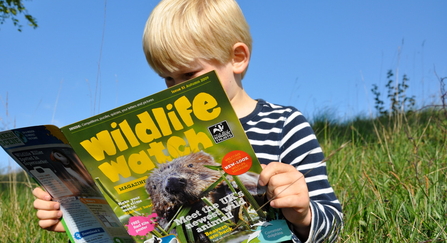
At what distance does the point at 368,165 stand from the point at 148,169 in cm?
171

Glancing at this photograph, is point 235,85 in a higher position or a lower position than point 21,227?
higher

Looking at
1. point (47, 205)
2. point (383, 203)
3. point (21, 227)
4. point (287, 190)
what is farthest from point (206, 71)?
point (21, 227)

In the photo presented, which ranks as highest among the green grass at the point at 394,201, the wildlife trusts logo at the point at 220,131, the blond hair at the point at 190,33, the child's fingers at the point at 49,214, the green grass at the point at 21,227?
the blond hair at the point at 190,33

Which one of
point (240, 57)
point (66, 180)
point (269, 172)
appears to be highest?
point (240, 57)

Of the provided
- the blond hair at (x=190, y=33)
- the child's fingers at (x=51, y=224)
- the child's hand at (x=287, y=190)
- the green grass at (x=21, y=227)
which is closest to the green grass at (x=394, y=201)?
the child's hand at (x=287, y=190)

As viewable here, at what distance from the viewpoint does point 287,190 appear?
88 centimetres

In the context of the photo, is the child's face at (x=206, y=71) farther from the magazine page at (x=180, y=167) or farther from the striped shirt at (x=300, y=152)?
the magazine page at (x=180, y=167)

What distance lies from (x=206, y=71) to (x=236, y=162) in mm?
454

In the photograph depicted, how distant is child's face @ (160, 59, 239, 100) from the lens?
1.22m

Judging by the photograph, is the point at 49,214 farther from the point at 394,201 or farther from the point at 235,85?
the point at 394,201

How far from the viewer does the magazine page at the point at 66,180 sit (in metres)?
1.03

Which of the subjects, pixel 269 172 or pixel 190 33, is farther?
pixel 190 33

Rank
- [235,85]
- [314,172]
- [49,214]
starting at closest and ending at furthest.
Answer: [314,172], [49,214], [235,85]

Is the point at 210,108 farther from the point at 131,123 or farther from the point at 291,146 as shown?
the point at 291,146
